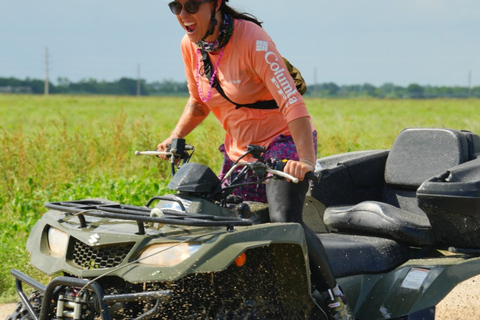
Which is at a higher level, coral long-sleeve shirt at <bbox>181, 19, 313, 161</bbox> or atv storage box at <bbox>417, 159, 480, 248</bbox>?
coral long-sleeve shirt at <bbox>181, 19, 313, 161</bbox>

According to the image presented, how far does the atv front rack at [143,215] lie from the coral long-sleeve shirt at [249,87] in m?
0.64

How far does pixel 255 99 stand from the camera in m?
3.64

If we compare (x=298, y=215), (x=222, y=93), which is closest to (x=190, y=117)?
(x=222, y=93)

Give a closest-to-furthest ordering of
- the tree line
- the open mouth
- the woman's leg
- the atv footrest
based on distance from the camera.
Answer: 1. the woman's leg
2. the open mouth
3. the atv footrest
4. the tree line

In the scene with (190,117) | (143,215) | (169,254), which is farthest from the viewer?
(190,117)

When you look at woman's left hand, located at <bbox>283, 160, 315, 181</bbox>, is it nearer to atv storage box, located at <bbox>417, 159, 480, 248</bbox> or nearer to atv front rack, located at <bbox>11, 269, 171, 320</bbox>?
atv front rack, located at <bbox>11, 269, 171, 320</bbox>

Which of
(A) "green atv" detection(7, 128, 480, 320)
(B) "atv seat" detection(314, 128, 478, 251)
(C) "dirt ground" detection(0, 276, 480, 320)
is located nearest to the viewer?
(A) "green atv" detection(7, 128, 480, 320)

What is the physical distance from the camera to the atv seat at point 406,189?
4078mm

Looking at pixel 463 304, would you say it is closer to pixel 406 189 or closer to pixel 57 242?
pixel 406 189

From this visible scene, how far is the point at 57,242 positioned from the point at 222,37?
4.15 feet

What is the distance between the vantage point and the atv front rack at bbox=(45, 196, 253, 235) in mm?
2801

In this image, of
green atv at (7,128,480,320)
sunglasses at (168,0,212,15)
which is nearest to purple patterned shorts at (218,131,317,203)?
green atv at (7,128,480,320)

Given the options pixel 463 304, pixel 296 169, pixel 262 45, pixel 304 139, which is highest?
Result: pixel 262 45

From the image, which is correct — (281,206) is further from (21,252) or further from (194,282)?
(21,252)
